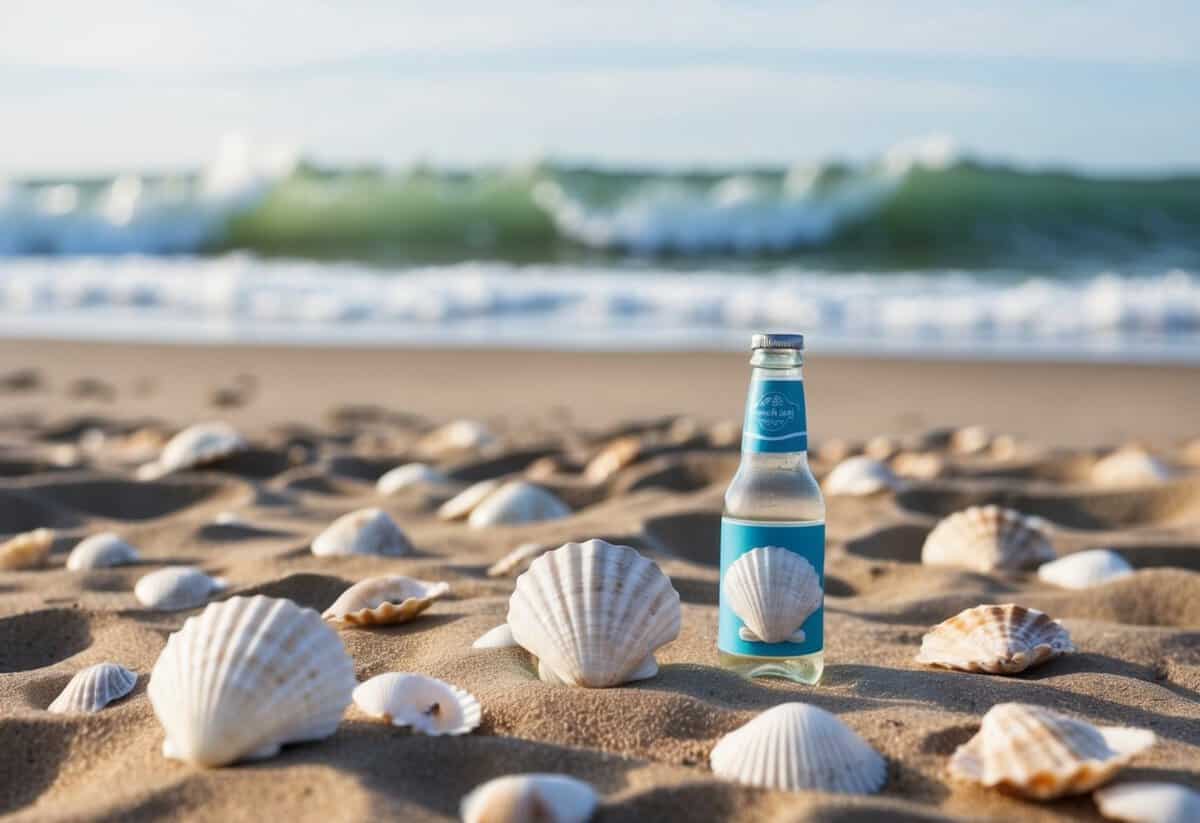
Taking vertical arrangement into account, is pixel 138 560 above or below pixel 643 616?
below

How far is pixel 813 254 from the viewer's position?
18.8 metres

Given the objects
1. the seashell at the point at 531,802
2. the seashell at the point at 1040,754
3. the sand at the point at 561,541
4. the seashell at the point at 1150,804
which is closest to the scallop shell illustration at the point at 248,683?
the sand at the point at 561,541

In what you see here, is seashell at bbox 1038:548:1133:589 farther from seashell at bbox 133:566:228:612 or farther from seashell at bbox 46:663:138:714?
seashell at bbox 46:663:138:714

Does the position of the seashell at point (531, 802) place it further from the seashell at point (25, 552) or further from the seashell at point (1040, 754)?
the seashell at point (25, 552)

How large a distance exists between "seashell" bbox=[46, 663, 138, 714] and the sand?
0.11ft

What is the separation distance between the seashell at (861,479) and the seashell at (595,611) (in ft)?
7.15

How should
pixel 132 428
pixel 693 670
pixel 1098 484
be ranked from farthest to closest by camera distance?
pixel 132 428 → pixel 1098 484 → pixel 693 670

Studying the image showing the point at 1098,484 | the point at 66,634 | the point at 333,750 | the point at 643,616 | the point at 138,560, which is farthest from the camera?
the point at 1098,484

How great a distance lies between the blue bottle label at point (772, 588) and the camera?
2086 millimetres

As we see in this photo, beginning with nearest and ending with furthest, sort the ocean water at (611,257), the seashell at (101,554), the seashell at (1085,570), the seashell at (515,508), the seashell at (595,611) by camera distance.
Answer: the seashell at (595,611) → the seashell at (1085,570) → the seashell at (101,554) → the seashell at (515,508) → the ocean water at (611,257)

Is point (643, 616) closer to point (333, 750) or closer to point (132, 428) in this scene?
point (333, 750)

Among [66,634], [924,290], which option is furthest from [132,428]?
[924,290]

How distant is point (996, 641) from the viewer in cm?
231

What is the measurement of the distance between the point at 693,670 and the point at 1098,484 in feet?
9.22
